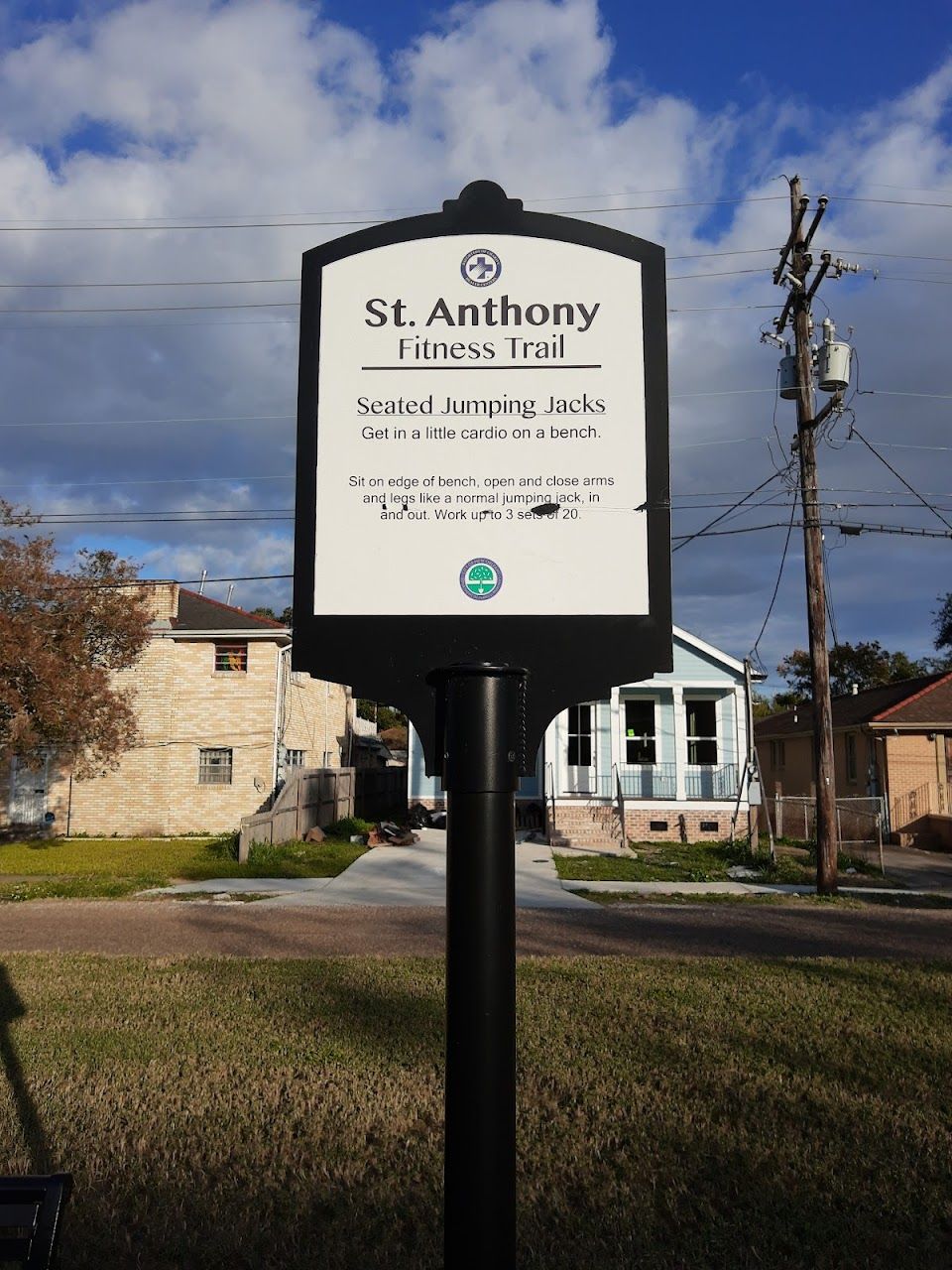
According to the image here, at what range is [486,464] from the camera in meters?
2.31

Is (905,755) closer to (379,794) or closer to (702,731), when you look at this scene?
(702,731)

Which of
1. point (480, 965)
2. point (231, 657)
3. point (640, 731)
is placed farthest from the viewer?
point (640, 731)

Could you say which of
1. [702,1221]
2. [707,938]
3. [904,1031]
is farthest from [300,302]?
[707,938]

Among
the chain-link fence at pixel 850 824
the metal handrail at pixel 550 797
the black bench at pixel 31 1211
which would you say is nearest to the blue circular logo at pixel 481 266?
the black bench at pixel 31 1211

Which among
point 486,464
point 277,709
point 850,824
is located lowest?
point 850,824

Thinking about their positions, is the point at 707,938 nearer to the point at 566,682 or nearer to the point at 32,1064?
the point at 32,1064

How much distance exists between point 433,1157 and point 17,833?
22.8 meters

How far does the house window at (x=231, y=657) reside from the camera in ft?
83.0

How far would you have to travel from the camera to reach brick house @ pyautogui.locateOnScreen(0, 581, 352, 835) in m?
24.4

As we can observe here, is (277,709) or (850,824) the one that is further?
(277,709)

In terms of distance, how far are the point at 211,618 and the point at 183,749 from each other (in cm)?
380

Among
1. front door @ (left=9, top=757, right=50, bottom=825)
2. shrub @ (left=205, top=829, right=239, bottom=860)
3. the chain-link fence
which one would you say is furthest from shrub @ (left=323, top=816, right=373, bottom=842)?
the chain-link fence

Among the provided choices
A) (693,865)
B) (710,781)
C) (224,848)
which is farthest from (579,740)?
(224,848)

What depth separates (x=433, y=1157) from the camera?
445 cm
